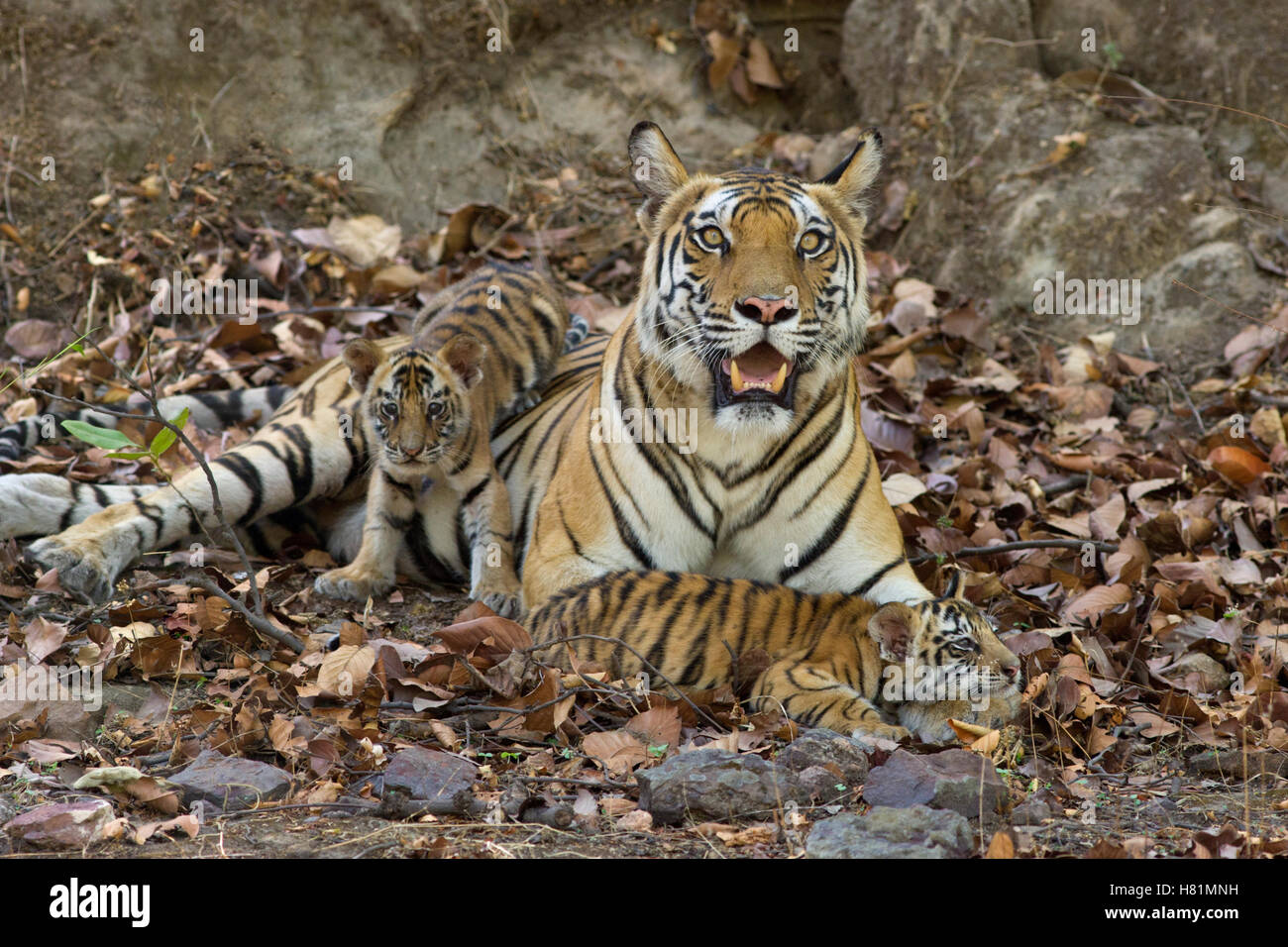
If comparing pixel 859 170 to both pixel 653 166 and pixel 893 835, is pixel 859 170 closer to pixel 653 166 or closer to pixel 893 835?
pixel 653 166

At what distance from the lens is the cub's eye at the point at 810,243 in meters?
4.24

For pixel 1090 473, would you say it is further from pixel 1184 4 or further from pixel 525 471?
pixel 1184 4

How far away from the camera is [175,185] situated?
7160mm

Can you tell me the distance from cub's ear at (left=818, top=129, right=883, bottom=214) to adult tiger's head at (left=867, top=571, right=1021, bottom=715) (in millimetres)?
1420

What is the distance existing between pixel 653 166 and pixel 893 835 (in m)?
2.46

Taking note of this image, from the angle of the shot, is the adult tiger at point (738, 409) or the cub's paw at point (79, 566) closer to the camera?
the adult tiger at point (738, 409)

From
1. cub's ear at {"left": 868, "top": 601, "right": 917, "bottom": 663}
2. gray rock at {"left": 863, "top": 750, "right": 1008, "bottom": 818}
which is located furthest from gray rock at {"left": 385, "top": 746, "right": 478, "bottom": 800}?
cub's ear at {"left": 868, "top": 601, "right": 917, "bottom": 663}

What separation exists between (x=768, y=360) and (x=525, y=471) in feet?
5.21

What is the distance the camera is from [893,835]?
284 cm

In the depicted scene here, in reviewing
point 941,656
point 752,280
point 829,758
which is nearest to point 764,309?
point 752,280

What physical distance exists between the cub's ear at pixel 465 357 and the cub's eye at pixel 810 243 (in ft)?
4.49

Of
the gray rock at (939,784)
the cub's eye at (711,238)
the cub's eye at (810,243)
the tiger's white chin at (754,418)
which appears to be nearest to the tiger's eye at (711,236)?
the cub's eye at (711,238)

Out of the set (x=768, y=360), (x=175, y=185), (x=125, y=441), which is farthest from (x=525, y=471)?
(x=175, y=185)

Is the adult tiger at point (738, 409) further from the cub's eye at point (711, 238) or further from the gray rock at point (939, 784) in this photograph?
the gray rock at point (939, 784)
